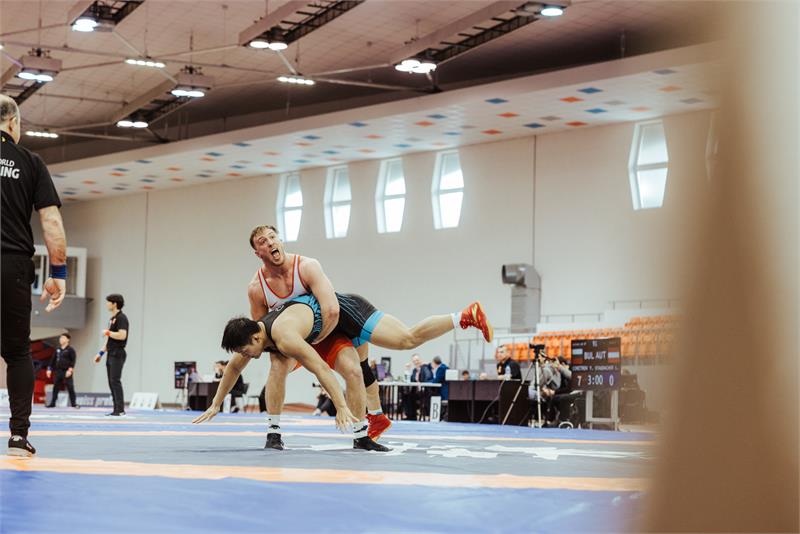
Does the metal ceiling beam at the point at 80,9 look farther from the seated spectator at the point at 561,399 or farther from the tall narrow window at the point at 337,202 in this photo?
the tall narrow window at the point at 337,202

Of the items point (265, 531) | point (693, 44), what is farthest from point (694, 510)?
point (265, 531)

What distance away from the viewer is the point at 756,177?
2.43ft

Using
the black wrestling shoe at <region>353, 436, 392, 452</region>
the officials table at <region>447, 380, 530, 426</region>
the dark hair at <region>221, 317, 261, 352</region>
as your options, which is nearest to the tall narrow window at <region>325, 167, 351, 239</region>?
the officials table at <region>447, 380, 530, 426</region>

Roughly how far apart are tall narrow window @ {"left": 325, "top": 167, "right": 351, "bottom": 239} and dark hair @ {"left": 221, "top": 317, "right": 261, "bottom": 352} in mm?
24665

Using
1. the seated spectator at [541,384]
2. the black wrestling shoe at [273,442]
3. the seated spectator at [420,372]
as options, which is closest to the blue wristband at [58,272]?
the black wrestling shoe at [273,442]

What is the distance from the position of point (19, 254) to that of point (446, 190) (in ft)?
77.5

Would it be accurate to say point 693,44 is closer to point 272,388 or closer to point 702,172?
point 702,172

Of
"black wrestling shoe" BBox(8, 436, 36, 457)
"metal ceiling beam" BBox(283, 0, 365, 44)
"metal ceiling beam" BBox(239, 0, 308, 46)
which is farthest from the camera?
"metal ceiling beam" BBox(283, 0, 365, 44)

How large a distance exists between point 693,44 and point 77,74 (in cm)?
2819

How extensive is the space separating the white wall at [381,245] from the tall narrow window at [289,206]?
30 centimetres

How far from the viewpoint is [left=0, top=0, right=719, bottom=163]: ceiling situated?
21.3 metres

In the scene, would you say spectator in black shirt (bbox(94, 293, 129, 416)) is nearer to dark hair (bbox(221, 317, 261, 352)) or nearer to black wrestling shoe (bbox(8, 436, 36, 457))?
dark hair (bbox(221, 317, 261, 352))

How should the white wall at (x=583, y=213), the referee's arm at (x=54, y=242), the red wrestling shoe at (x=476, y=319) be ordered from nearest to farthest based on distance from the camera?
the referee's arm at (x=54, y=242), the red wrestling shoe at (x=476, y=319), the white wall at (x=583, y=213)

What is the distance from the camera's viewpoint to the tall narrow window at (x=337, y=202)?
30781mm
